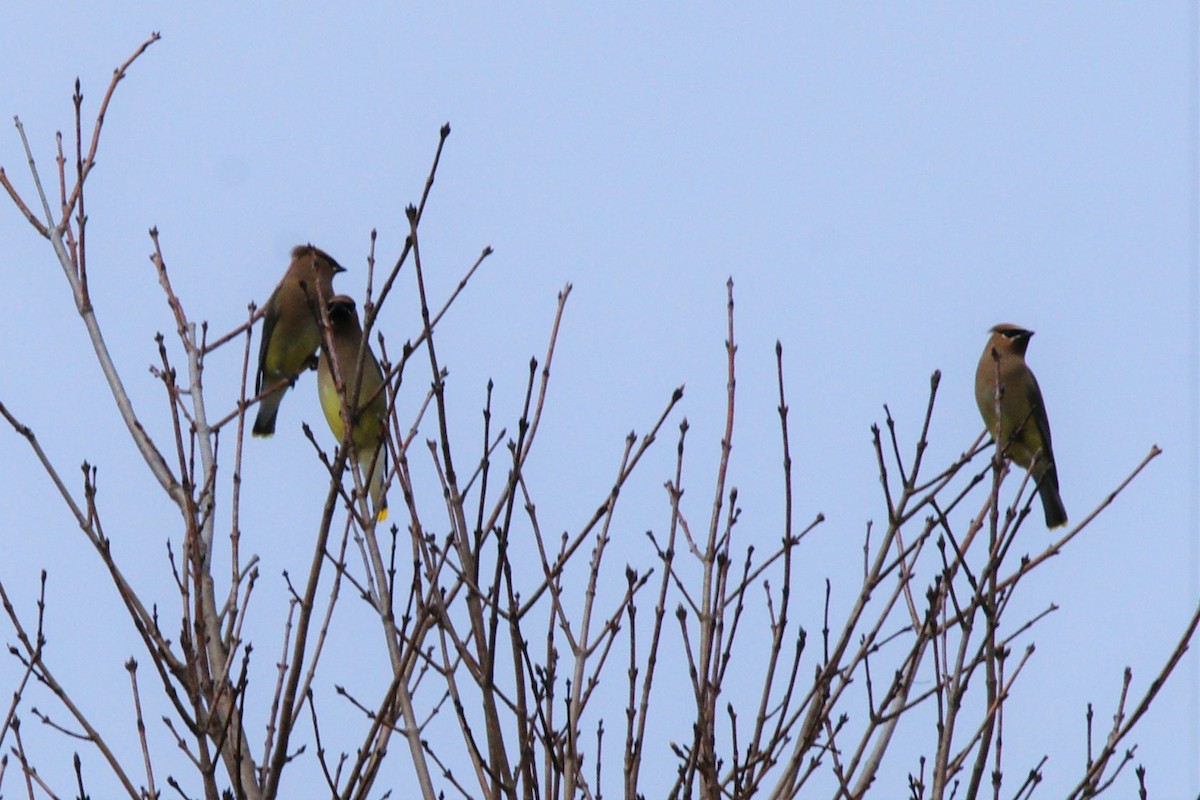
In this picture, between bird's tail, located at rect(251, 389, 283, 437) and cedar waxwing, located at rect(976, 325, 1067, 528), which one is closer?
cedar waxwing, located at rect(976, 325, 1067, 528)

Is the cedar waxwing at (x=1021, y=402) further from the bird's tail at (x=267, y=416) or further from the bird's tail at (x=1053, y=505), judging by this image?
the bird's tail at (x=267, y=416)

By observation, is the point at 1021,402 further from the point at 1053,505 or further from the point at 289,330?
the point at 289,330

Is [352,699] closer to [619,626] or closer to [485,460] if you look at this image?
[619,626]

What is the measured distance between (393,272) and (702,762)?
40.8 inches

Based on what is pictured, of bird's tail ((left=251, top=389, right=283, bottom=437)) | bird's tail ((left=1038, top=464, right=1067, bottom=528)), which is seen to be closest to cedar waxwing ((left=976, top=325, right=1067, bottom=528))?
bird's tail ((left=1038, top=464, right=1067, bottom=528))

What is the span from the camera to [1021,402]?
6.57 metres

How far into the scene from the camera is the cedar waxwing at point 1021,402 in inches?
252

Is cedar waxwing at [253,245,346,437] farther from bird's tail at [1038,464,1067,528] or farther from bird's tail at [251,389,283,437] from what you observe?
bird's tail at [1038,464,1067,528]

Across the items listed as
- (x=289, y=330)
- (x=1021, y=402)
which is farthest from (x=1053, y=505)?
(x=289, y=330)

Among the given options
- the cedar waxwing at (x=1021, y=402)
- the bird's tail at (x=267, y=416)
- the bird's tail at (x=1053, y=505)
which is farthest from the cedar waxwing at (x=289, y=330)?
the bird's tail at (x=1053, y=505)

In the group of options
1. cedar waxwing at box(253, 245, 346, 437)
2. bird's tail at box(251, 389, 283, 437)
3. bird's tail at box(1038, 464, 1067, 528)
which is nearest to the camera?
cedar waxwing at box(253, 245, 346, 437)

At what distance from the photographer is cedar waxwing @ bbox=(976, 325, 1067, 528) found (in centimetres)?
641

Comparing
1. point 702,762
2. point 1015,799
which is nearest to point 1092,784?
point 1015,799

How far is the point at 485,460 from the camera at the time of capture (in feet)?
9.55
